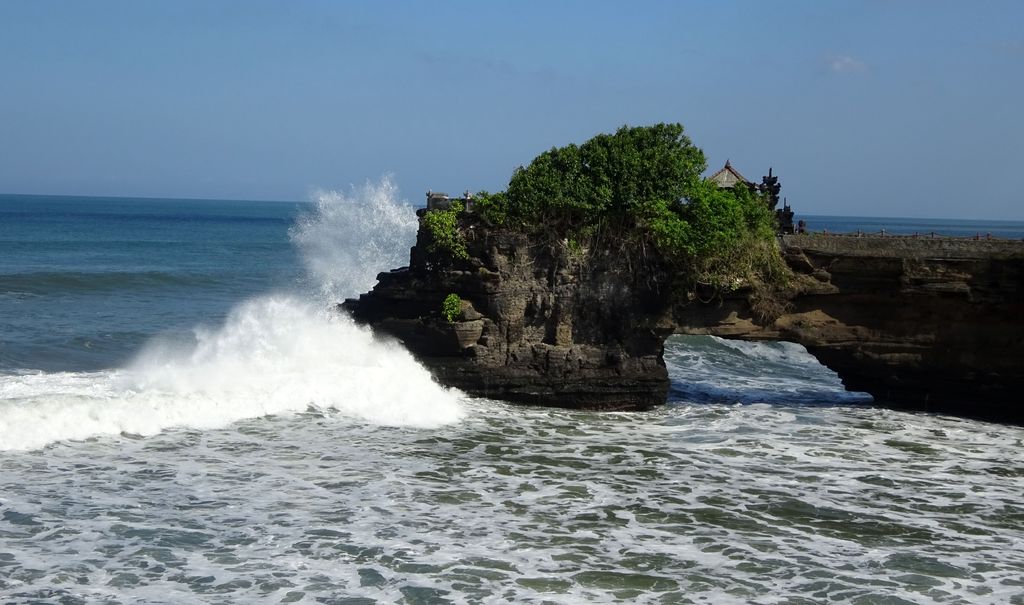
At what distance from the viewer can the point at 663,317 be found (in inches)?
697

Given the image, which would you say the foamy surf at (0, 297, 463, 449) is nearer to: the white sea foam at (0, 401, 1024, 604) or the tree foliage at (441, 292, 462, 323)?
the white sea foam at (0, 401, 1024, 604)

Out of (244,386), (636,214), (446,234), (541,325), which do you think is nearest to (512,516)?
(541,325)

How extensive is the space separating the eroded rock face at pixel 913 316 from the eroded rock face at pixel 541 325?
1.13 m

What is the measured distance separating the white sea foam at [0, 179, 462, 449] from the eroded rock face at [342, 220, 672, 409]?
783 millimetres

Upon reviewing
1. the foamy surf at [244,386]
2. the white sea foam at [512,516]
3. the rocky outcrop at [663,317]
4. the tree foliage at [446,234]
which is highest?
the tree foliage at [446,234]

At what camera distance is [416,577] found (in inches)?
379

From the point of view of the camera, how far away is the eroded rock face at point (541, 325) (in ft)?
57.2

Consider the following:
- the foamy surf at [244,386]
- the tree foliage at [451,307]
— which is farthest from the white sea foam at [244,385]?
the tree foliage at [451,307]

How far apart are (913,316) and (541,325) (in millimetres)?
7047

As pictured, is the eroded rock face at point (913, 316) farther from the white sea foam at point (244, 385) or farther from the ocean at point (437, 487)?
the white sea foam at point (244, 385)

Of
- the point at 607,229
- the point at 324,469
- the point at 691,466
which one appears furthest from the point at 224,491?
the point at 607,229

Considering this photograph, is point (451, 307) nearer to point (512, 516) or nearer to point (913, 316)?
point (512, 516)

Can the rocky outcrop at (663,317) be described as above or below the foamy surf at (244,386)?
above

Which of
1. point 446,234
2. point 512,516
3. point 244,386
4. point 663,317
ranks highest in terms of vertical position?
point 446,234
